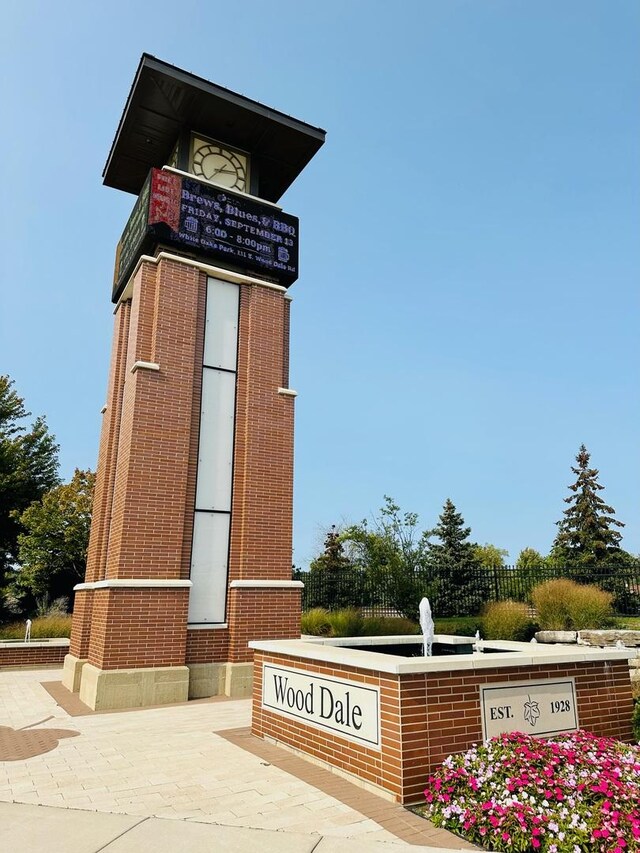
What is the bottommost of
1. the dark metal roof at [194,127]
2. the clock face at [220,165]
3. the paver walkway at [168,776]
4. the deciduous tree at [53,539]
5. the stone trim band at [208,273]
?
the paver walkway at [168,776]

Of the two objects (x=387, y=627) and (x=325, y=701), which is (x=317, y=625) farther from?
(x=325, y=701)

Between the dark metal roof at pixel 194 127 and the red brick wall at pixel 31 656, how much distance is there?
12620mm

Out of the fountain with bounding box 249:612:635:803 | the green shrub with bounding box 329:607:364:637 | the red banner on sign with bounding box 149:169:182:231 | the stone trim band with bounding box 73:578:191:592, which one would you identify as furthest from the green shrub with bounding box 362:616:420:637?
the red banner on sign with bounding box 149:169:182:231

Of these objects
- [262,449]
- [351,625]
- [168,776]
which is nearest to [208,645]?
[262,449]

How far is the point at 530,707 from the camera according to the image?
20.3 feet

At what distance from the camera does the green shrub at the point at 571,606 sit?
52.9ft

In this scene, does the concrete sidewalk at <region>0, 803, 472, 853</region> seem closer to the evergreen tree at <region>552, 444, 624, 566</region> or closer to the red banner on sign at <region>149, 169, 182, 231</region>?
the red banner on sign at <region>149, 169, 182, 231</region>

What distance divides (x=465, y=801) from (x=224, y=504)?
8.26m

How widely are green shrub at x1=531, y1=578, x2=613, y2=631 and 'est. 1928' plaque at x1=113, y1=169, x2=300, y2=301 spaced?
11.4m

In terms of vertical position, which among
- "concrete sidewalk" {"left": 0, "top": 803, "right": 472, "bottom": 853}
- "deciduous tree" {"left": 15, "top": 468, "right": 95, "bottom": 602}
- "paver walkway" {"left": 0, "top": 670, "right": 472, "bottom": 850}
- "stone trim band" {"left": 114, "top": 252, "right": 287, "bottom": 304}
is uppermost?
"stone trim band" {"left": 114, "top": 252, "right": 287, "bottom": 304}

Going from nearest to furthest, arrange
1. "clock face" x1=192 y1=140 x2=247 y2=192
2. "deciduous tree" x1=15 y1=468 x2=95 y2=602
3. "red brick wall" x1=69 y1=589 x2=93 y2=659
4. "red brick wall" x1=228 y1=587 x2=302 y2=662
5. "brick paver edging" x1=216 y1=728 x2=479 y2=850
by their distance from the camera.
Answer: "brick paver edging" x1=216 y1=728 x2=479 y2=850 < "red brick wall" x1=228 y1=587 x2=302 y2=662 < "red brick wall" x1=69 y1=589 x2=93 y2=659 < "clock face" x1=192 y1=140 x2=247 y2=192 < "deciduous tree" x1=15 y1=468 x2=95 y2=602

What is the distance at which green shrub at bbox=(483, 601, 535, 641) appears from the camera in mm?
16719

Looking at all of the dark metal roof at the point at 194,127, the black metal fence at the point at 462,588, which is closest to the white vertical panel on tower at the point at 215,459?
the dark metal roof at the point at 194,127

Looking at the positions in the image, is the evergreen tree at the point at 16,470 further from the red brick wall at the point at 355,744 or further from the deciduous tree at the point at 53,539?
the red brick wall at the point at 355,744
